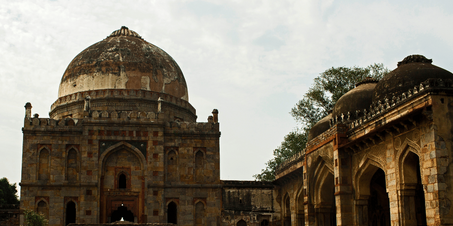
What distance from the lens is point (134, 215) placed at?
23188mm

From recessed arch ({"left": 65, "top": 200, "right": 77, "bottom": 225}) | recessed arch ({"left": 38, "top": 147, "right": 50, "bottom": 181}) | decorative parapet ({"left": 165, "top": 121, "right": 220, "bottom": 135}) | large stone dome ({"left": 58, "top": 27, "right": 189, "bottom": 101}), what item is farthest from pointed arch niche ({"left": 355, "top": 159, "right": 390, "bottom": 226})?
recessed arch ({"left": 38, "top": 147, "right": 50, "bottom": 181})

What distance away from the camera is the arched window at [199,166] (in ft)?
79.3

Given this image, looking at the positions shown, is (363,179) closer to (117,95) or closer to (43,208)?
(43,208)

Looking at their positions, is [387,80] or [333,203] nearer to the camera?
[387,80]

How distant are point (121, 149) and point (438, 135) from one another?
48.8 ft

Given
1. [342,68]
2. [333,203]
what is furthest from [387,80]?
[342,68]

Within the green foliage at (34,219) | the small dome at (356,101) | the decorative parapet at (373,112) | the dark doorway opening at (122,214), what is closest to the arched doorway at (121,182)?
the dark doorway opening at (122,214)

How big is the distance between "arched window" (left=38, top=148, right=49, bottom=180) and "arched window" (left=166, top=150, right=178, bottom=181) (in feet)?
17.3

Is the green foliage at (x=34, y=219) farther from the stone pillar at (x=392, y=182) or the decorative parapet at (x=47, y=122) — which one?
the stone pillar at (x=392, y=182)

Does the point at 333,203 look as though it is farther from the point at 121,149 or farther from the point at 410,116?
the point at 121,149

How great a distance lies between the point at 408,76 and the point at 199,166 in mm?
11494

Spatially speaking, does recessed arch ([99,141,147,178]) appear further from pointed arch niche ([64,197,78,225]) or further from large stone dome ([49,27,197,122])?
large stone dome ([49,27,197,122])

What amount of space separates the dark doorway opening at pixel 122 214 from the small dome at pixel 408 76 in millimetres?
12568

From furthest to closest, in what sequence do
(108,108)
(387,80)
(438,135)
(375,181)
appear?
1. (108,108)
2. (375,181)
3. (387,80)
4. (438,135)
